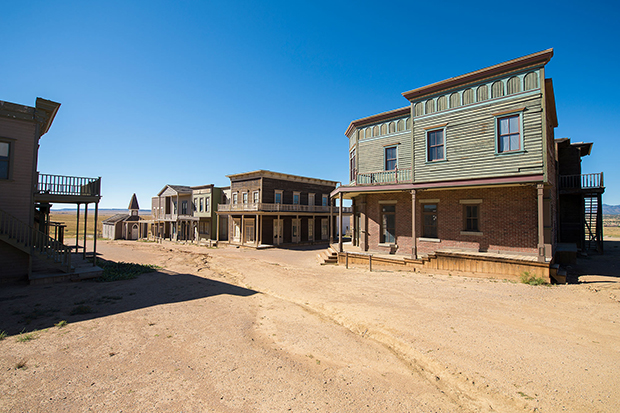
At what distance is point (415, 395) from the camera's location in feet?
14.3

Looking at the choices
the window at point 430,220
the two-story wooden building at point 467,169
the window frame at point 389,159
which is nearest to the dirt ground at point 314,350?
the two-story wooden building at point 467,169

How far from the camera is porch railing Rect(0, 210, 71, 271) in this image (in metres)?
11.2

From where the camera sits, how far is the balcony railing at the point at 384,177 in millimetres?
16266

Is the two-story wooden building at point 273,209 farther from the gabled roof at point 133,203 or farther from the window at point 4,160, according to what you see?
the gabled roof at point 133,203

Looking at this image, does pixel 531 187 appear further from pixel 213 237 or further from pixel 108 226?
pixel 108 226

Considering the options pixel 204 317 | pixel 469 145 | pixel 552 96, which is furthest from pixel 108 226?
pixel 552 96

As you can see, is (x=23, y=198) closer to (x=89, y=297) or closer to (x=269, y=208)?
(x=89, y=297)

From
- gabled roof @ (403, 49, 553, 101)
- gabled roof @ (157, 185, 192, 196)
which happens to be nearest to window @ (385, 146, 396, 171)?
gabled roof @ (403, 49, 553, 101)

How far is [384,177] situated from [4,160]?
59.0 feet

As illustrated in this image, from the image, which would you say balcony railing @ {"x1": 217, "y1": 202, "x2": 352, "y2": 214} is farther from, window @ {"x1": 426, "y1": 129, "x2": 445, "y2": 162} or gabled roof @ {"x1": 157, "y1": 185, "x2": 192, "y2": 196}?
window @ {"x1": 426, "y1": 129, "x2": 445, "y2": 162}

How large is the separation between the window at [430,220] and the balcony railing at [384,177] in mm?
1921

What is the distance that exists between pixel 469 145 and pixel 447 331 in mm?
10536

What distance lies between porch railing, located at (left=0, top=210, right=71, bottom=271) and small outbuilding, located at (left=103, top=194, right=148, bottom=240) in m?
34.1

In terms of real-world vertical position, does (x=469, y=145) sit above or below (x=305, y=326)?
above
